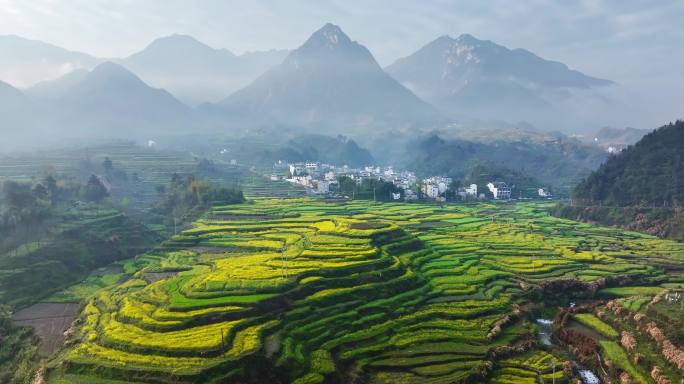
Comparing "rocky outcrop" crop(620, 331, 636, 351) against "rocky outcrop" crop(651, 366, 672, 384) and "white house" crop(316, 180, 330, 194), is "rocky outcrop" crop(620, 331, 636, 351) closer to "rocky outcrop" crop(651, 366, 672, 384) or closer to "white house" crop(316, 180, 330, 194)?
"rocky outcrop" crop(651, 366, 672, 384)

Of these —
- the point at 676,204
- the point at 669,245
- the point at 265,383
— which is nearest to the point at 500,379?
the point at 265,383

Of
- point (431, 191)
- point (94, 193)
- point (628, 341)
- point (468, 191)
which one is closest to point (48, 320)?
point (628, 341)

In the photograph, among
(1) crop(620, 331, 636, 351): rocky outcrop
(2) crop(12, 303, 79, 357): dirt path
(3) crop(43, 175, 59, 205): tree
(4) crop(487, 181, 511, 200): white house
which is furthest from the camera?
(4) crop(487, 181, 511, 200): white house

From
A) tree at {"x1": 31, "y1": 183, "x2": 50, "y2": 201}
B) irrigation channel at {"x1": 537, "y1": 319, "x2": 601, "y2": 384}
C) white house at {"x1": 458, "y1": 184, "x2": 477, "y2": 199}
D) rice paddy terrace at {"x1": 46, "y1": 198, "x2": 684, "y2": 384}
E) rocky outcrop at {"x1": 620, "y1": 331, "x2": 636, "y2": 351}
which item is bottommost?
irrigation channel at {"x1": 537, "y1": 319, "x2": 601, "y2": 384}

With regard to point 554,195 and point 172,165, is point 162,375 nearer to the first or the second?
point 172,165

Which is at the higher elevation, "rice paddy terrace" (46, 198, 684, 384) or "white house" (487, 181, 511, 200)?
"white house" (487, 181, 511, 200)

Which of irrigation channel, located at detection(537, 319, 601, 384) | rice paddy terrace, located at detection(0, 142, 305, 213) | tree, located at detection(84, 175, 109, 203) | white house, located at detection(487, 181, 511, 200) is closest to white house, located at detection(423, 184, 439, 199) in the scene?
white house, located at detection(487, 181, 511, 200)
